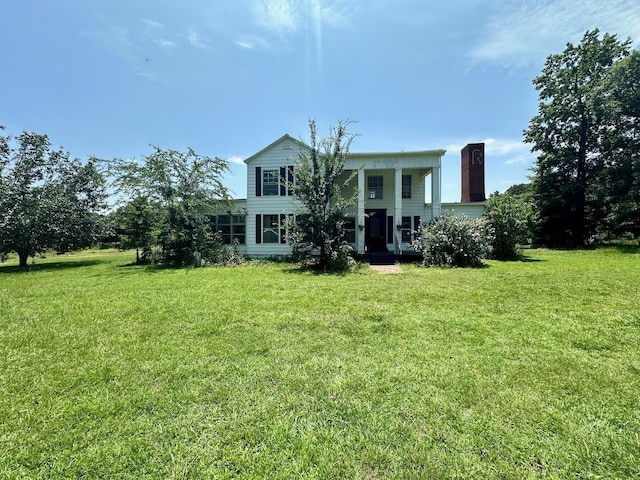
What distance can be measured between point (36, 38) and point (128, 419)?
43.3 ft

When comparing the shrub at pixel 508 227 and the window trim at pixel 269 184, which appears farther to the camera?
the window trim at pixel 269 184

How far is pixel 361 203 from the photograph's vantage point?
14.4 m

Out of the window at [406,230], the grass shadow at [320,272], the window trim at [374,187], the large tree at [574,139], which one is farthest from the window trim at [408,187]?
the large tree at [574,139]

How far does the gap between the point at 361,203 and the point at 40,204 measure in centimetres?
1616

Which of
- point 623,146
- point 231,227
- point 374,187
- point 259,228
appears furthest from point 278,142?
point 623,146

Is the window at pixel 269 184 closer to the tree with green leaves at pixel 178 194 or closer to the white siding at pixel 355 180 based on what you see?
the white siding at pixel 355 180

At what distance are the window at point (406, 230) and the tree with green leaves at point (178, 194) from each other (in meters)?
9.81

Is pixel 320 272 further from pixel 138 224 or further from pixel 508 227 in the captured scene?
pixel 138 224

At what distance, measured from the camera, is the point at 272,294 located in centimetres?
671

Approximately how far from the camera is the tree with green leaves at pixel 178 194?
43.5 feet

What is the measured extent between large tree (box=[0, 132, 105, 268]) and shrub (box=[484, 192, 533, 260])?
61.3 feet

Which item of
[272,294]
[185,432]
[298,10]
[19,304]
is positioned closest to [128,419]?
[185,432]

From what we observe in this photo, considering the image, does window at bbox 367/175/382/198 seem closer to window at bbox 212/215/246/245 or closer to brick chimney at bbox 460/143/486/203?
window at bbox 212/215/246/245

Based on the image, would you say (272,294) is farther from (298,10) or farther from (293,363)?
(298,10)
